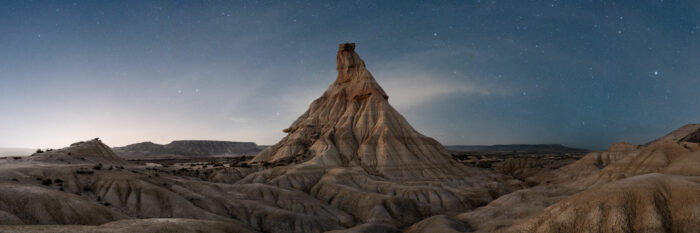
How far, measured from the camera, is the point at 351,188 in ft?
211

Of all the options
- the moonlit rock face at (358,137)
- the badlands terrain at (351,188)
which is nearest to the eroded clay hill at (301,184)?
the badlands terrain at (351,188)

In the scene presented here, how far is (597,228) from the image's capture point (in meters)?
26.2

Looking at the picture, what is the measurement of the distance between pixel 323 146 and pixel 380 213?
40.6 meters

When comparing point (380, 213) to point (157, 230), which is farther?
point (380, 213)

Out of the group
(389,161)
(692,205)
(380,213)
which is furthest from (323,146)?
(692,205)

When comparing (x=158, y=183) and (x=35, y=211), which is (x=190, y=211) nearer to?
(x=158, y=183)

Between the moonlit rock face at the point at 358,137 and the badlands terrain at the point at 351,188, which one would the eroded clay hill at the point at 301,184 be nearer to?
the badlands terrain at the point at 351,188

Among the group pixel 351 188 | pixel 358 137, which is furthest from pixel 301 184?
pixel 358 137

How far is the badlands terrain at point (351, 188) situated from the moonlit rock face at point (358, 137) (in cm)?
42

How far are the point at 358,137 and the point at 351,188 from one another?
108 ft

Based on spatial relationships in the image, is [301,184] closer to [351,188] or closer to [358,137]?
[351,188]

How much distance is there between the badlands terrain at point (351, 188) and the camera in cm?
2697

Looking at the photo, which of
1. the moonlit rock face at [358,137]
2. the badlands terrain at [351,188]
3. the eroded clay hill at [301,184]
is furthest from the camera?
the moonlit rock face at [358,137]

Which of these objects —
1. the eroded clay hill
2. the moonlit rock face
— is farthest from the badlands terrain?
the moonlit rock face
